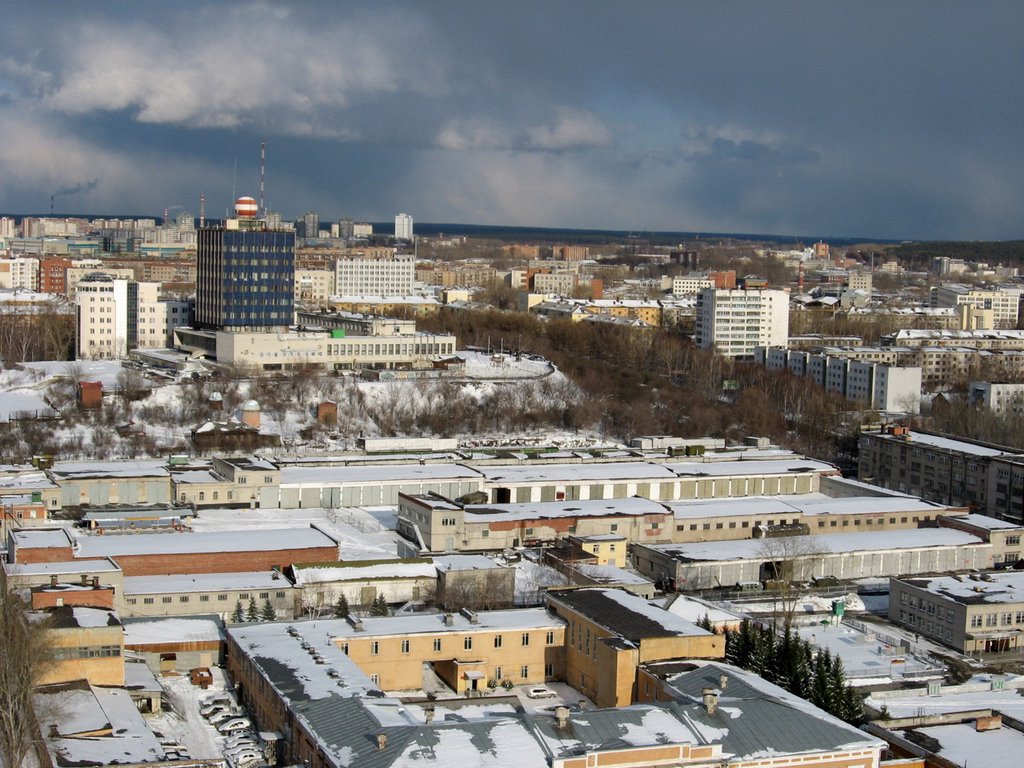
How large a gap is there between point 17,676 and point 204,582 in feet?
15.8

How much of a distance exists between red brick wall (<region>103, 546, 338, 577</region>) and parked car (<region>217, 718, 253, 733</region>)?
12.7 ft

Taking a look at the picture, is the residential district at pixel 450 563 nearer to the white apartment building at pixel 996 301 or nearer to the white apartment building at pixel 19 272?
the white apartment building at pixel 996 301

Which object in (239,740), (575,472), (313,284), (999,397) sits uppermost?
(313,284)

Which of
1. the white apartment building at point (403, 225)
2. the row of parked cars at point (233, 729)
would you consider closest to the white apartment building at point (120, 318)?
the row of parked cars at point (233, 729)

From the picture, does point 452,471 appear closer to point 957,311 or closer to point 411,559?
point 411,559

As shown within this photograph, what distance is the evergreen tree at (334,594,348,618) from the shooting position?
13781 millimetres

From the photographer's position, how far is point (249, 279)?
32.0 m

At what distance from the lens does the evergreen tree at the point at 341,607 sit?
543 inches

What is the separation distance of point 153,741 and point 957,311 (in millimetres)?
43476

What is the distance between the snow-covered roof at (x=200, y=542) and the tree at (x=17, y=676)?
14.3 ft

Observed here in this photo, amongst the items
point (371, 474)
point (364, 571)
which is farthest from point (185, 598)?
point (371, 474)

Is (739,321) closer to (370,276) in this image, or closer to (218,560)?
(370,276)

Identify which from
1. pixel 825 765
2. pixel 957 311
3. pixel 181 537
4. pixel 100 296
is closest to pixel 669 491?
pixel 181 537

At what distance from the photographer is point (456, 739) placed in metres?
9.26
